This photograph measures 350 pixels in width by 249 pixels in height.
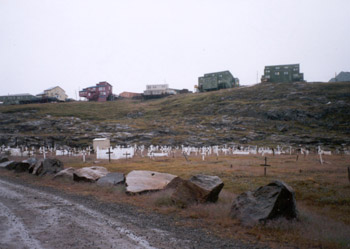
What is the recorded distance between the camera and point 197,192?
1315 cm

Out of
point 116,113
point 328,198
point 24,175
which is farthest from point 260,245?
point 116,113

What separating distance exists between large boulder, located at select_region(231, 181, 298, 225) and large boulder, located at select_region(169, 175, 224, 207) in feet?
7.44

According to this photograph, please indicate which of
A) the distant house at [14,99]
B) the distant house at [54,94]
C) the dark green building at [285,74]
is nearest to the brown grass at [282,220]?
the dark green building at [285,74]

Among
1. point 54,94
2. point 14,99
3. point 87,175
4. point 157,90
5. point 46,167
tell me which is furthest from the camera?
point 157,90

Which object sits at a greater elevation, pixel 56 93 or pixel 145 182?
pixel 56 93

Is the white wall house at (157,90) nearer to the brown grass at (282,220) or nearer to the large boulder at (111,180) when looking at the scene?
the brown grass at (282,220)

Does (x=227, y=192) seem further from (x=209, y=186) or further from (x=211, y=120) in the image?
(x=211, y=120)

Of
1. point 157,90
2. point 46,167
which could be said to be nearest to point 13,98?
point 157,90

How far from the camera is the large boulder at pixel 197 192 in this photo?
42.6 ft

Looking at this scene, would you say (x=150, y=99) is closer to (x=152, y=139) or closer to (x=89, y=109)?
(x=89, y=109)

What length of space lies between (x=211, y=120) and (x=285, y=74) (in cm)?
6553

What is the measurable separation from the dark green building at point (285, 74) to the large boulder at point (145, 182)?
123 metres

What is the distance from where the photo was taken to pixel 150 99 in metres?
137

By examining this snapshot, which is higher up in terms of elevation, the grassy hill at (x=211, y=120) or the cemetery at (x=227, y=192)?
the grassy hill at (x=211, y=120)
